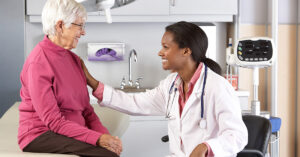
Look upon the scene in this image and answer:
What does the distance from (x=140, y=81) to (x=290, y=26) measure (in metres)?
1.56

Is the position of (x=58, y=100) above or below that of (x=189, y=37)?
below

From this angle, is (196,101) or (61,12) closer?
(61,12)

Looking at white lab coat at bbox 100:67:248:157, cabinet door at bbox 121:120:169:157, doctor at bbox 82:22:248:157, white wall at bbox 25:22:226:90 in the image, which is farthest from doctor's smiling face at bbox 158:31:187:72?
white wall at bbox 25:22:226:90

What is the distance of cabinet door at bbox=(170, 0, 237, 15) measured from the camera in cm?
409

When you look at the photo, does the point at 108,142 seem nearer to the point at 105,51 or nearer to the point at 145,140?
the point at 145,140

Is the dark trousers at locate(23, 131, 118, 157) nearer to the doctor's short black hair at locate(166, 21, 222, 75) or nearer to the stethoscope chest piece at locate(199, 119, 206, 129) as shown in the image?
the stethoscope chest piece at locate(199, 119, 206, 129)

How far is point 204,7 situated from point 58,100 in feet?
8.32

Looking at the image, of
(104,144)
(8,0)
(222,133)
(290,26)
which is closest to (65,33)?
(104,144)

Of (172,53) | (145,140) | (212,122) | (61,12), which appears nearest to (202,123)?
(212,122)

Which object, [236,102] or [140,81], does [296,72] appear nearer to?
[140,81]

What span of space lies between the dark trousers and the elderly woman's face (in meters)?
0.38

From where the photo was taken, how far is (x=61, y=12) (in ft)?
6.09

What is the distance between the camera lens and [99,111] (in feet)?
8.82

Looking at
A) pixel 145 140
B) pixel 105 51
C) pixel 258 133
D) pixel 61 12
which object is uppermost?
pixel 61 12
